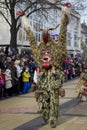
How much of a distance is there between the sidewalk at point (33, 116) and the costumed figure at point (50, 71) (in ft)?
1.38

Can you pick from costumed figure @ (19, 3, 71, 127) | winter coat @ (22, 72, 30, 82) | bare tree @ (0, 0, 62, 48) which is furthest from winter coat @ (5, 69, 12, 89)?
bare tree @ (0, 0, 62, 48)

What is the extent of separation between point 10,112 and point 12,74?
199 inches

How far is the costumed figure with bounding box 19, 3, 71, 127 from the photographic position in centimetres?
837

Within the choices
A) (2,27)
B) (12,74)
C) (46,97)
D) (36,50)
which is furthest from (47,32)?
(2,27)

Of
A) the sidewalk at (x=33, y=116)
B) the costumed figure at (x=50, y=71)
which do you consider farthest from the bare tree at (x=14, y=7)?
the costumed figure at (x=50, y=71)

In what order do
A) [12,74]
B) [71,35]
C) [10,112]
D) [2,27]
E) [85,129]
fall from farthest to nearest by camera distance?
1. [71,35]
2. [2,27]
3. [12,74]
4. [10,112]
5. [85,129]

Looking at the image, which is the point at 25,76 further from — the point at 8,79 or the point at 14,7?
the point at 14,7

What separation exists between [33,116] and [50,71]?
181 centimetres

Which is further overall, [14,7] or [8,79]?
[14,7]

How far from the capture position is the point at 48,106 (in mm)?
8516

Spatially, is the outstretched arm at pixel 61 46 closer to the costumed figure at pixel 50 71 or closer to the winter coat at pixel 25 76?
the costumed figure at pixel 50 71

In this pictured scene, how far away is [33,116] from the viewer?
9844mm

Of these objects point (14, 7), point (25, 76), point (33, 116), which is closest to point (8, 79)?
point (25, 76)

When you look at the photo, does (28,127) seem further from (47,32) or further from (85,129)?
(47,32)
